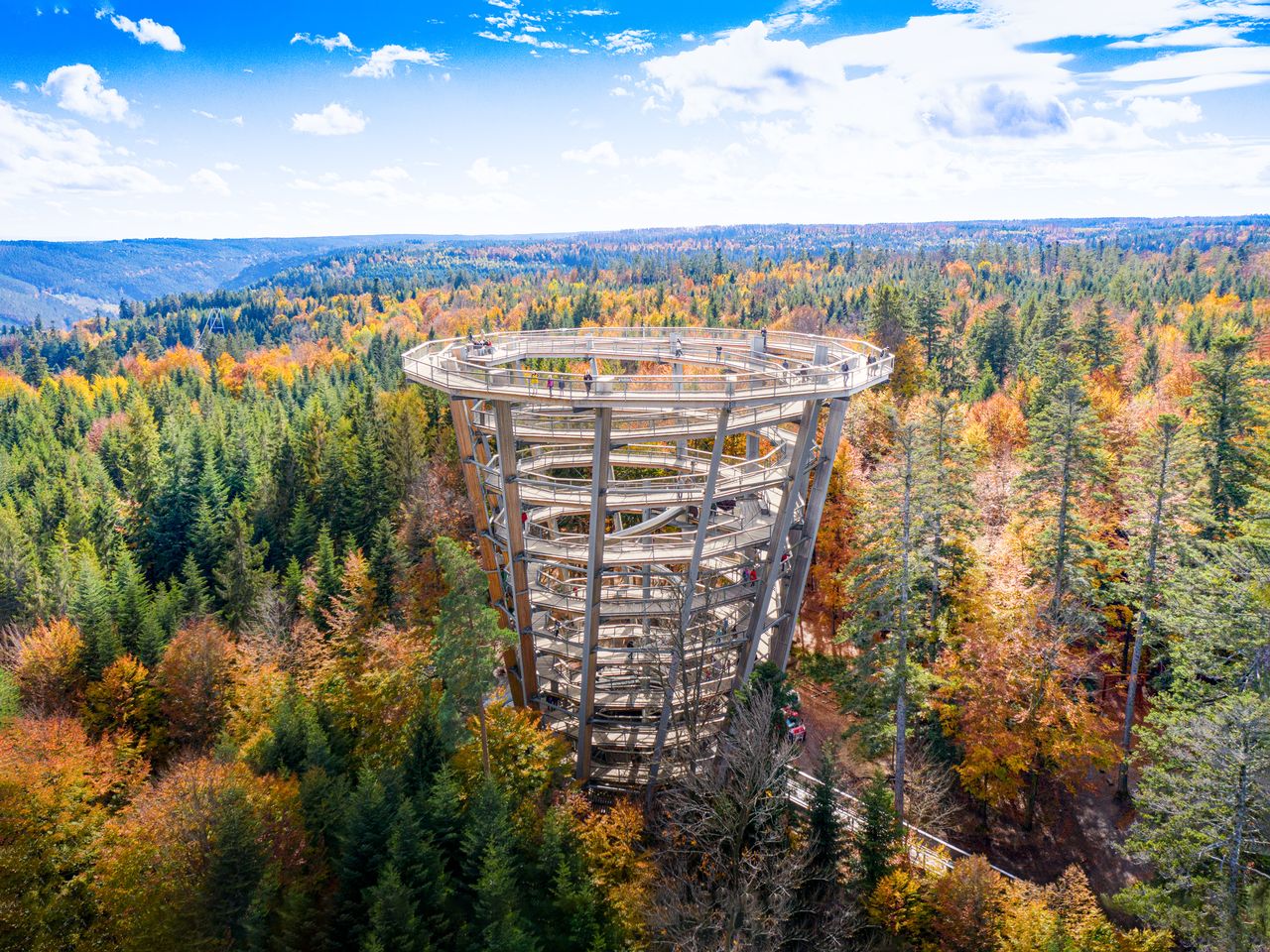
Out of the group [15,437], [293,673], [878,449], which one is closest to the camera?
[293,673]

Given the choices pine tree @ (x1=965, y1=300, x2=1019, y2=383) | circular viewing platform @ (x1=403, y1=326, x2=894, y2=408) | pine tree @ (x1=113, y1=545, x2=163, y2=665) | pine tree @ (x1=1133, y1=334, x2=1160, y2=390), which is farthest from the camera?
pine tree @ (x1=965, y1=300, x2=1019, y2=383)

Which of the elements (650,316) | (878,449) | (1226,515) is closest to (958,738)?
(1226,515)

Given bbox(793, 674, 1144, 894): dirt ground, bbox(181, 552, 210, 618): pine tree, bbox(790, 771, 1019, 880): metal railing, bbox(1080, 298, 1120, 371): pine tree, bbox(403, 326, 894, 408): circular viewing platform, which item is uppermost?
bbox(403, 326, 894, 408): circular viewing platform

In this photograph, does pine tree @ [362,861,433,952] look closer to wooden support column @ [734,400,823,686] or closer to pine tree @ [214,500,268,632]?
wooden support column @ [734,400,823,686]

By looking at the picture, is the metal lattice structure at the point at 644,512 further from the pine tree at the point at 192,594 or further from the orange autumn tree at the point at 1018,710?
the pine tree at the point at 192,594

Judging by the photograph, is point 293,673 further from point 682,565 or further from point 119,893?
point 682,565

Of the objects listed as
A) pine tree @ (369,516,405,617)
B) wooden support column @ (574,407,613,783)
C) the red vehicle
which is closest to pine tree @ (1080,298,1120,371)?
the red vehicle
